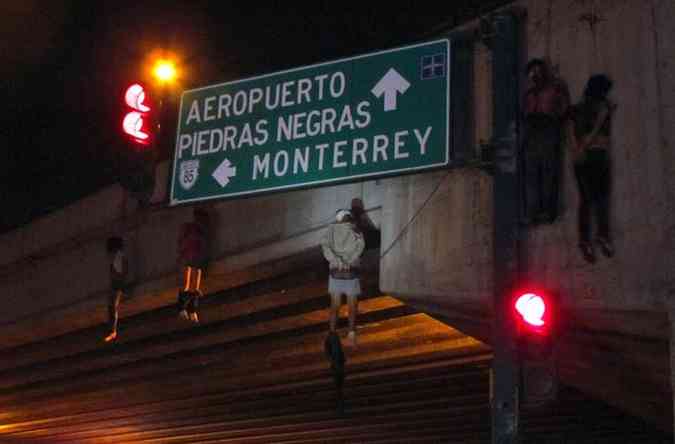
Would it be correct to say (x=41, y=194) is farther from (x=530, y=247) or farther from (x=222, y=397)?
(x=530, y=247)

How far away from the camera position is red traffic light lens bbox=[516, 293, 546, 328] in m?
9.95

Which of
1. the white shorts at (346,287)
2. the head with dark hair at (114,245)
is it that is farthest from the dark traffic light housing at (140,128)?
the head with dark hair at (114,245)

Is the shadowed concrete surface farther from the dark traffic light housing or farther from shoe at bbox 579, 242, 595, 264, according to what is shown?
shoe at bbox 579, 242, 595, 264

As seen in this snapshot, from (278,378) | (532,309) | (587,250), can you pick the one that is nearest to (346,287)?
(587,250)

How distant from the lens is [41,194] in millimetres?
22734

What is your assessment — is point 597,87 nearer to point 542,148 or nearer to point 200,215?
point 542,148

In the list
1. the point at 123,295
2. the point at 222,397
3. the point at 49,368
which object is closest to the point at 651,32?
the point at 123,295

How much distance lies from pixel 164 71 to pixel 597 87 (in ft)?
18.3

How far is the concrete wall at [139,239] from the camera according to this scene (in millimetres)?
15406

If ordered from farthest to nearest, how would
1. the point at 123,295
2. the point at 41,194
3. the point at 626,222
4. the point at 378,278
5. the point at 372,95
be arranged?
1. the point at 41,194
2. the point at 123,295
3. the point at 378,278
4. the point at 372,95
5. the point at 626,222

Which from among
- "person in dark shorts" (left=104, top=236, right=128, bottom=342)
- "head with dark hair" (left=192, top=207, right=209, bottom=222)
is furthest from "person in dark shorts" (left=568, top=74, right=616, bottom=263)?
"person in dark shorts" (left=104, top=236, right=128, bottom=342)

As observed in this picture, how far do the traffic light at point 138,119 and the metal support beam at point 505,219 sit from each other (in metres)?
4.27

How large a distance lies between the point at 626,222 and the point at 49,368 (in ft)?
54.2

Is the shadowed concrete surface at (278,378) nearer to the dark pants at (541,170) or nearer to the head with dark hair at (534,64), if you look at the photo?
the dark pants at (541,170)
